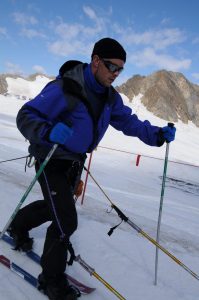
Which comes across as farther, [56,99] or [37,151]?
[37,151]

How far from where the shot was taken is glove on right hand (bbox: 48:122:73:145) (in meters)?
3.06

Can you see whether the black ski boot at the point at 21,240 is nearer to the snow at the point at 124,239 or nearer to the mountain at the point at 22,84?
the snow at the point at 124,239

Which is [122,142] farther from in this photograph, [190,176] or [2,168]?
[2,168]

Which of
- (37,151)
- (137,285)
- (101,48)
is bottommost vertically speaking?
(137,285)

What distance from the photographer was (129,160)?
16.4 m

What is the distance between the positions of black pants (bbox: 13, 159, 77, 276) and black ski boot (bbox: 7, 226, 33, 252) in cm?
86

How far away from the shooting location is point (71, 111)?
3266 millimetres

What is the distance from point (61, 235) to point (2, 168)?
5.71 metres

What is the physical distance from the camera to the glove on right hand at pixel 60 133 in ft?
10.1

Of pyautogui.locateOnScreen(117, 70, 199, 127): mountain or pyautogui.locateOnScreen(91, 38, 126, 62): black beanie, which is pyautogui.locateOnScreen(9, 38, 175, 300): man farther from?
pyautogui.locateOnScreen(117, 70, 199, 127): mountain

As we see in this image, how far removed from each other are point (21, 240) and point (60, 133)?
1779 mm

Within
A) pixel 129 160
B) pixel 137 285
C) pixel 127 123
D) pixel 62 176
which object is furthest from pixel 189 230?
pixel 129 160

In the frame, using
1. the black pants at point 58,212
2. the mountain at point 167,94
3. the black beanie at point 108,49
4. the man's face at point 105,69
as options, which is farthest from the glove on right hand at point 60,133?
the mountain at point 167,94

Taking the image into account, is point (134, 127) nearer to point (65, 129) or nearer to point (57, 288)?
point (65, 129)
